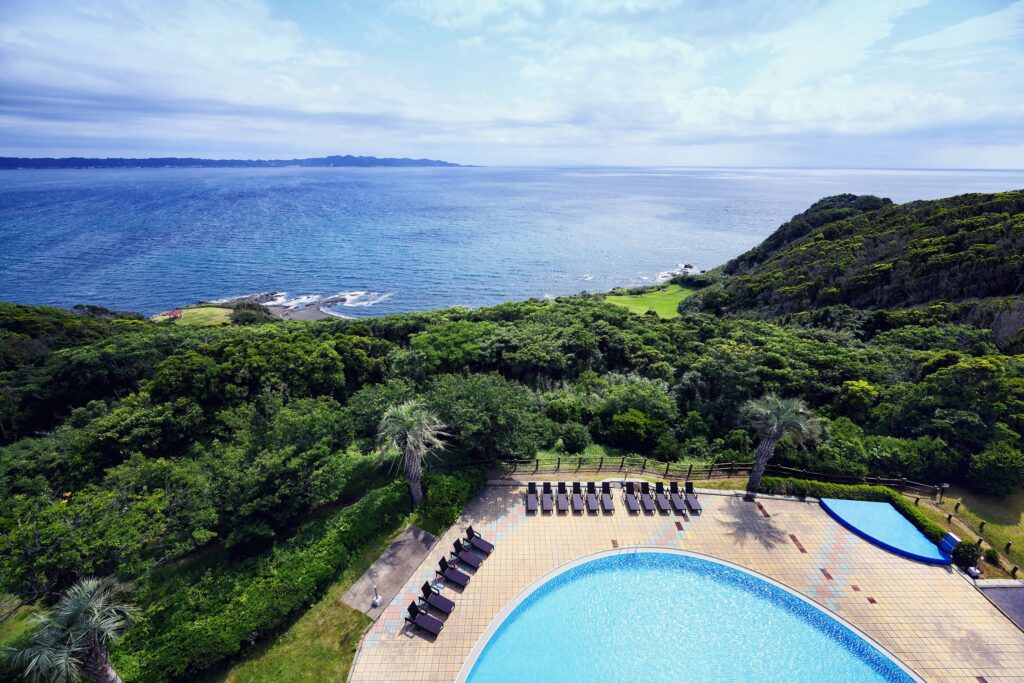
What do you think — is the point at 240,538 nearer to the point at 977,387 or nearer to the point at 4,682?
the point at 4,682

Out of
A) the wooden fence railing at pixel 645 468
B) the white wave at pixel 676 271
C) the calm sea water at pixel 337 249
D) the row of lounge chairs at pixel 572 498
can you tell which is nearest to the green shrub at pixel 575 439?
the wooden fence railing at pixel 645 468

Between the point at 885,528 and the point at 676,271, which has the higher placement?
the point at 885,528

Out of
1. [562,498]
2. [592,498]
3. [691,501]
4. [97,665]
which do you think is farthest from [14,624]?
[691,501]

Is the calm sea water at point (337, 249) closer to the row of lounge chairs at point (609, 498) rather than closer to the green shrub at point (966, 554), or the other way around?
the row of lounge chairs at point (609, 498)

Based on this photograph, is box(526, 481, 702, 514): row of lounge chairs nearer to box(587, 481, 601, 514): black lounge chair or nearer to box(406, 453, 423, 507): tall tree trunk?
box(587, 481, 601, 514): black lounge chair

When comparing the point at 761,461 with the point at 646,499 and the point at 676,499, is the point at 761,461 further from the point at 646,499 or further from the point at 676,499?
the point at 646,499

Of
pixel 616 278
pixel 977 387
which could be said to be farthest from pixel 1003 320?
pixel 616 278

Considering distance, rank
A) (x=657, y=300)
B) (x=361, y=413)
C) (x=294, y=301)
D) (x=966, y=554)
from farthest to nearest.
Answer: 1. (x=294, y=301)
2. (x=657, y=300)
3. (x=361, y=413)
4. (x=966, y=554)
